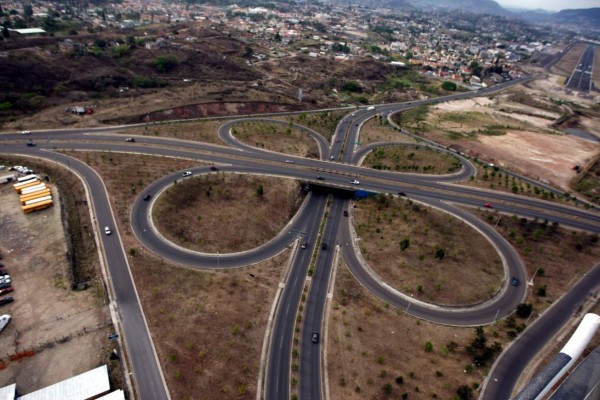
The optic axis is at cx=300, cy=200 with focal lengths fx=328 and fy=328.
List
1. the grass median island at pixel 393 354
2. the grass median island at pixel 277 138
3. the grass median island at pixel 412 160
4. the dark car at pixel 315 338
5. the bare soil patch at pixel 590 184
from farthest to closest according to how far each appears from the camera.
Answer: the grass median island at pixel 277 138 < the grass median island at pixel 412 160 < the bare soil patch at pixel 590 184 < the dark car at pixel 315 338 < the grass median island at pixel 393 354

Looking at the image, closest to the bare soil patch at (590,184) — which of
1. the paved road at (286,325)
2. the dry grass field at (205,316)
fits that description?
the paved road at (286,325)

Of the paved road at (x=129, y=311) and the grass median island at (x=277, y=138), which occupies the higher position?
the grass median island at (x=277, y=138)

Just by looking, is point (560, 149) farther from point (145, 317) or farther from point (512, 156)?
point (145, 317)

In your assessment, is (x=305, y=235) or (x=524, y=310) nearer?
(x=524, y=310)

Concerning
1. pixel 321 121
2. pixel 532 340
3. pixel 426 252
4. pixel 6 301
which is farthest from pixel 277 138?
pixel 532 340

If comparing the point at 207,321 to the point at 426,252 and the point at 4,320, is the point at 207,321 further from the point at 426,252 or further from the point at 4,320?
the point at 426,252

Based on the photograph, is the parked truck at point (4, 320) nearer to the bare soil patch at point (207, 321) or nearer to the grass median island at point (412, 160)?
the bare soil patch at point (207, 321)
